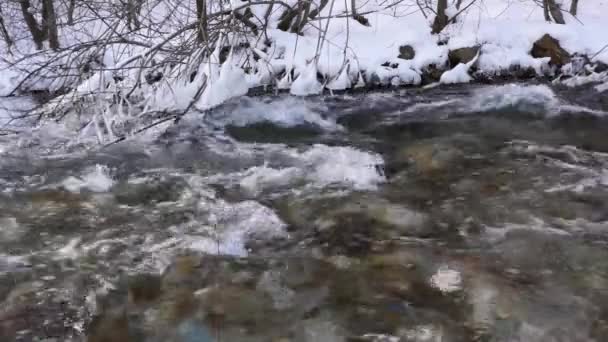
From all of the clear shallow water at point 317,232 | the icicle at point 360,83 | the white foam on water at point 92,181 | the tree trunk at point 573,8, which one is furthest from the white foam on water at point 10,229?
the tree trunk at point 573,8

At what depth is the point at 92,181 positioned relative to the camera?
5492 mm

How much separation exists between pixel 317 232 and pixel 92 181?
2.34 m

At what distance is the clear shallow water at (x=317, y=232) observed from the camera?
3.57m

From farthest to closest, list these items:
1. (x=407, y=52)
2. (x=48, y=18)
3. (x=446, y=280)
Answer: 1. (x=48, y=18)
2. (x=407, y=52)
3. (x=446, y=280)

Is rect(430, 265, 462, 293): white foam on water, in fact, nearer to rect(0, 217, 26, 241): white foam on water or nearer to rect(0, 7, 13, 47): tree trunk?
rect(0, 217, 26, 241): white foam on water

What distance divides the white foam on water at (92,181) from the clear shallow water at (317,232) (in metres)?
0.02

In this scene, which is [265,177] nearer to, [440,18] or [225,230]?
[225,230]

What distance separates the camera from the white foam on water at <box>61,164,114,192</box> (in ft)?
17.6

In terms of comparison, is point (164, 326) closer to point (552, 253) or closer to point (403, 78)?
point (552, 253)

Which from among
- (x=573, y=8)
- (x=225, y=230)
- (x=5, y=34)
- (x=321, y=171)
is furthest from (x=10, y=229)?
(x=573, y=8)

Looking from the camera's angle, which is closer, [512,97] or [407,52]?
[512,97]

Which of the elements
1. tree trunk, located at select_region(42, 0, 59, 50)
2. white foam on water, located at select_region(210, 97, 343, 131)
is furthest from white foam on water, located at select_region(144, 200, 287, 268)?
tree trunk, located at select_region(42, 0, 59, 50)

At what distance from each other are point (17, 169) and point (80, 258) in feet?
6.82

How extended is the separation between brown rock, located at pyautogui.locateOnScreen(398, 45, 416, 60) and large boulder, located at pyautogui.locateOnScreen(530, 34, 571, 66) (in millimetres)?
1651
